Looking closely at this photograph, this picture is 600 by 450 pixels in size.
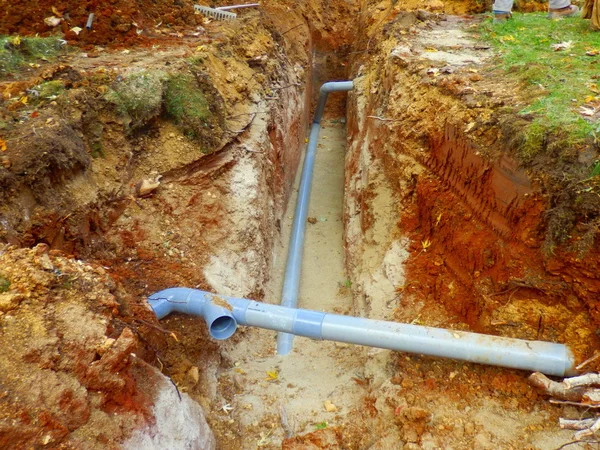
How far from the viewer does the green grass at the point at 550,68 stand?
4.41 meters

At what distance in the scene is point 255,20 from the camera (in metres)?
9.60

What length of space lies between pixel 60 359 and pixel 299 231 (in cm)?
541

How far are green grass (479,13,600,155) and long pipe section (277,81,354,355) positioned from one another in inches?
150

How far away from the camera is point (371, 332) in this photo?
4613 mm

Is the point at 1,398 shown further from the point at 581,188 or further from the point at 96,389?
the point at 581,188

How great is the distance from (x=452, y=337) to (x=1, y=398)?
3.88m

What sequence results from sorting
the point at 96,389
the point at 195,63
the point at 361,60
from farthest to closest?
the point at 361,60
the point at 195,63
the point at 96,389

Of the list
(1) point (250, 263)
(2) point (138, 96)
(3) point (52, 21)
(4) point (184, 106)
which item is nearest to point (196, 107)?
(4) point (184, 106)

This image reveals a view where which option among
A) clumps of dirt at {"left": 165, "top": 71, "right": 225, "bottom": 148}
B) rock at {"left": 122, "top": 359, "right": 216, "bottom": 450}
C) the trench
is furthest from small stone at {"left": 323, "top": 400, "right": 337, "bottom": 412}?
clumps of dirt at {"left": 165, "top": 71, "right": 225, "bottom": 148}

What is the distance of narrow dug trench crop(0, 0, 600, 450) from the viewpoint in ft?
11.2

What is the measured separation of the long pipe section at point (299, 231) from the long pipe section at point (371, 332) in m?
1.19

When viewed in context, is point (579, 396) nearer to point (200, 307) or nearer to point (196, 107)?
point (200, 307)

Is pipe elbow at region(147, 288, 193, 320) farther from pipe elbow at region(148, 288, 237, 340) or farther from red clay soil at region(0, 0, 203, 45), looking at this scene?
red clay soil at region(0, 0, 203, 45)

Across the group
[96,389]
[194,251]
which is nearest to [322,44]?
[194,251]
